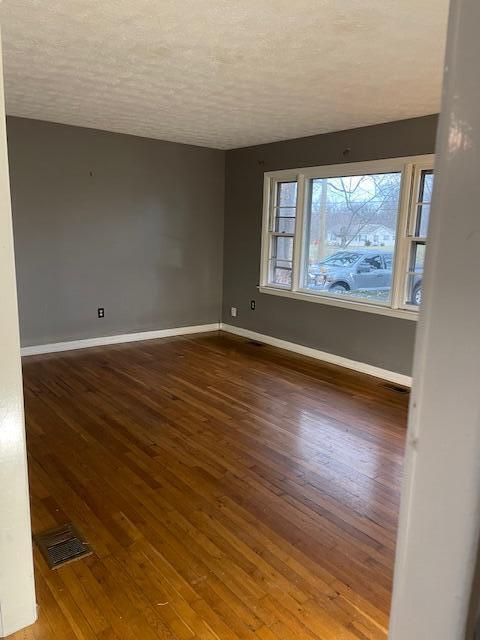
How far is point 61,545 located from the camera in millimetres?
2137

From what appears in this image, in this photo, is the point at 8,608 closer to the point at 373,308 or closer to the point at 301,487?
the point at 301,487

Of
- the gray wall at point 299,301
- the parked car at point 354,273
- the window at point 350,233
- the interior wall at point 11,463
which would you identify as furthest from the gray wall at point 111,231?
the interior wall at point 11,463

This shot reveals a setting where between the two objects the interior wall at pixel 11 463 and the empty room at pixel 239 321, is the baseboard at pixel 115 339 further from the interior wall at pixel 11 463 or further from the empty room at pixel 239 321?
the interior wall at pixel 11 463

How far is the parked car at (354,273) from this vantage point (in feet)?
15.3

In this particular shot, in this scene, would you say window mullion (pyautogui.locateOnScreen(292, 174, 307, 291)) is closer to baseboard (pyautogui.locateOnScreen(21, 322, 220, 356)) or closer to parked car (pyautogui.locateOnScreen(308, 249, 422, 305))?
parked car (pyautogui.locateOnScreen(308, 249, 422, 305))

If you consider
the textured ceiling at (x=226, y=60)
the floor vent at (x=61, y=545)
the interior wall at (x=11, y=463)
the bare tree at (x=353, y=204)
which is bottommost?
the floor vent at (x=61, y=545)

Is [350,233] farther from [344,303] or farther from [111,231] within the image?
[111,231]

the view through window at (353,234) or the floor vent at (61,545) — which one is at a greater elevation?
the view through window at (353,234)

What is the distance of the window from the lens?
14.2 feet

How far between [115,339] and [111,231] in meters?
1.27

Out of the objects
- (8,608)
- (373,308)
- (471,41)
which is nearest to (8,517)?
(8,608)

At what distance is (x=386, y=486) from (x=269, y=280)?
3.56 metres

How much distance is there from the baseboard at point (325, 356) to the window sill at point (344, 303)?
55 centimetres

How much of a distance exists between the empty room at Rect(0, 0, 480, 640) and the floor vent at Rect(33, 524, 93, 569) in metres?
0.01
